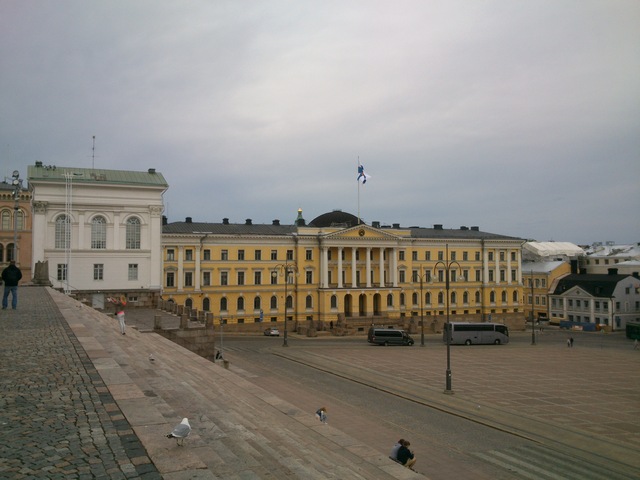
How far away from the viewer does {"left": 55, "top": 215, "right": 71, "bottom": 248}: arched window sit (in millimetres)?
51688

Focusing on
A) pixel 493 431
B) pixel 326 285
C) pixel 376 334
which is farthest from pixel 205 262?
pixel 493 431

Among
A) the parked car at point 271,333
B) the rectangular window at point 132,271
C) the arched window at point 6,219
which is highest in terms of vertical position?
the arched window at point 6,219

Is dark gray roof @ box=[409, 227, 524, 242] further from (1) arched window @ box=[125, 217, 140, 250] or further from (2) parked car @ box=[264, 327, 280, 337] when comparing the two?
(1) arched window @ box=[125, 217, 140, 250]

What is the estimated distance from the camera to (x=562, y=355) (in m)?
48.2

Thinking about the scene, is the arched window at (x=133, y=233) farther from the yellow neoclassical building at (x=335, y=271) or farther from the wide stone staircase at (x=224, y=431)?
the wide stone staircase at (x=224, y=431)

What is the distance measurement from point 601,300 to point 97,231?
75.8 metres

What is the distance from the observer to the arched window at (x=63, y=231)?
170 feet

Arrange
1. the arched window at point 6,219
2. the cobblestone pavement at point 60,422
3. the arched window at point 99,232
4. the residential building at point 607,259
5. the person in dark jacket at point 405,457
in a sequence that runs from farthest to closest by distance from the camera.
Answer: the residential building at point 607,259 < the arched window at point 6,219 < the arched window at point 99,232 < the person in dark jacket at point 405,457 < the cobblestone pavement at point 60,422

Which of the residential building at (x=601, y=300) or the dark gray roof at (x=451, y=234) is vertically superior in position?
the dark gray roof at (x=451, y=234)

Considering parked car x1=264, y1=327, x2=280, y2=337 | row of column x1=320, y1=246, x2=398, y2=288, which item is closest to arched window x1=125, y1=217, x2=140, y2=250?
parked car x1=264, y1=327, x2=280, y2=337

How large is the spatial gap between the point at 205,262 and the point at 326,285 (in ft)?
57.9

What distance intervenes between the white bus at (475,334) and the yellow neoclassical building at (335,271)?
762 centimetres

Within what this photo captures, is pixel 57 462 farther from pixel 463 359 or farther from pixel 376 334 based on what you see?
pixel 376 334

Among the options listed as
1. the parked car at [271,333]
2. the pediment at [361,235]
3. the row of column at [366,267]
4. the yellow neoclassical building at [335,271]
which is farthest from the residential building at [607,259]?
the parked car at [271,333]
